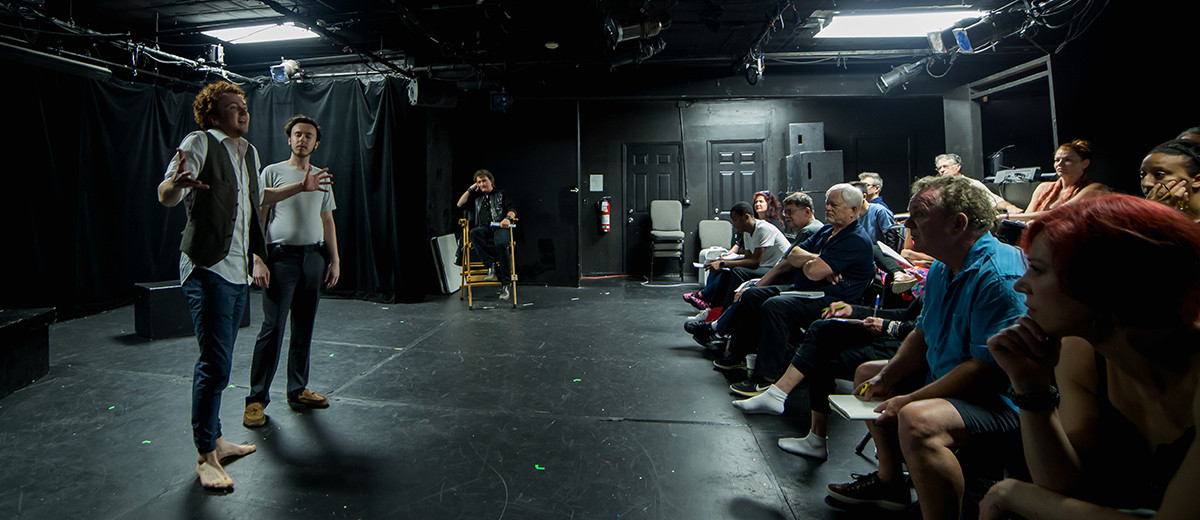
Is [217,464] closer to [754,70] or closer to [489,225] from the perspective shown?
[489,225]

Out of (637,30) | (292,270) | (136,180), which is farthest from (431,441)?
(136,180)

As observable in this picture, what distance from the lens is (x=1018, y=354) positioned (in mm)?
999

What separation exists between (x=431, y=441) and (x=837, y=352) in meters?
1.84

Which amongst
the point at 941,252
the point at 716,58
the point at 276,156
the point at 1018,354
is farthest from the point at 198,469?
the point at 716,58

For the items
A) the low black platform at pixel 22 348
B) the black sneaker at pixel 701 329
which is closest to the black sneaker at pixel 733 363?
the black sneaker at pixel 701 329

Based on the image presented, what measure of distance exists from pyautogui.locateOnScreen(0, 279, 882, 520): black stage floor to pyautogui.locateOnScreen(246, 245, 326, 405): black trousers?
27cm

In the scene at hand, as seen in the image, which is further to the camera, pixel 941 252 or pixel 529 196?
pixel 529 196

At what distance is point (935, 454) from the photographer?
1.41 meters

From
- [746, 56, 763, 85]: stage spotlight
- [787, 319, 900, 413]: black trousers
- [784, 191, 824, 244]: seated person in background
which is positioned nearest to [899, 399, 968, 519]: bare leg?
[787, 319, 900, 413]: black trousers

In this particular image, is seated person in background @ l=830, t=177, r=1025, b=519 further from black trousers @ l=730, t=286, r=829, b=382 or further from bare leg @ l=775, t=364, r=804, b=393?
black trousers @ l=730, t=286, r=829, b=382

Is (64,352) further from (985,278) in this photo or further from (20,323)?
(985,278)

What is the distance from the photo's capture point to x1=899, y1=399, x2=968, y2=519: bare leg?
1.39 m

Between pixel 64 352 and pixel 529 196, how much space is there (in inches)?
213

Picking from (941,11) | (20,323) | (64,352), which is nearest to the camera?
(20,323)
